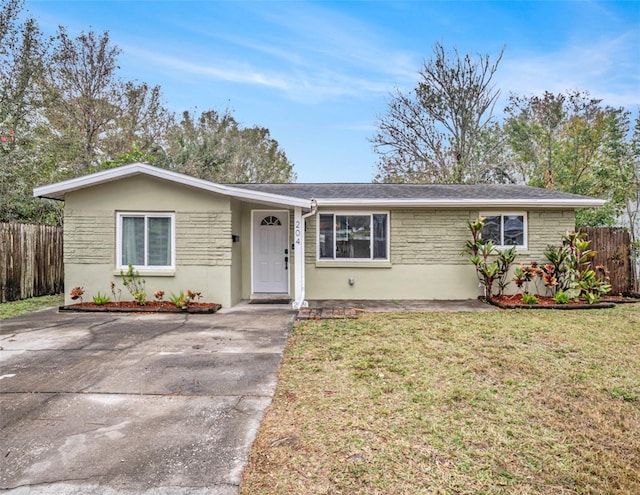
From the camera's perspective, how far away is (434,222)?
30.6 ft

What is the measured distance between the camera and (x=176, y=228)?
815 centimetres

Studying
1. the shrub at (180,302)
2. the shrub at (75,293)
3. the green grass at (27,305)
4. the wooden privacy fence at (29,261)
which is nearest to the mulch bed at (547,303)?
the shrub at (180,302)

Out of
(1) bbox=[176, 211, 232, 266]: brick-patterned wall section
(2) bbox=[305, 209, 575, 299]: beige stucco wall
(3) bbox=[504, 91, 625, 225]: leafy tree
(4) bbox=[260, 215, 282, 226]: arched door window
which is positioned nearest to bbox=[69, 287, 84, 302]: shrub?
(1) bbox=[176, 211, 232, 266]: brick-patterned wall section

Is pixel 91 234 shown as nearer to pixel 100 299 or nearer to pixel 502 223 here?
pixel 100 299

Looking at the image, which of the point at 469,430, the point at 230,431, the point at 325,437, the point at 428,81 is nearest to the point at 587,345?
the point at 469,430

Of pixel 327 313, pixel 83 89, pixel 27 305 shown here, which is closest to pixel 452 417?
pixel 327 313

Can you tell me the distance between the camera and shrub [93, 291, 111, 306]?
8.05 m

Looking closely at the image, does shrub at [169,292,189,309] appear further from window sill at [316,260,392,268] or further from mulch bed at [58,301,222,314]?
window sill at [316,260,392,268]

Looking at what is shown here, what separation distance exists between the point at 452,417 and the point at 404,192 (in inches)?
298

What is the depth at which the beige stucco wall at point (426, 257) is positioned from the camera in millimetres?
9312

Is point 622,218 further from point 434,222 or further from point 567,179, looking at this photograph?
point 434,222

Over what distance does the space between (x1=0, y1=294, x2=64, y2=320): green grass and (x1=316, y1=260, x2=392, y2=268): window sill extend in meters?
6.15

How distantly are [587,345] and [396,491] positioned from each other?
453 centimetres

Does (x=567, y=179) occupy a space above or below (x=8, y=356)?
above
